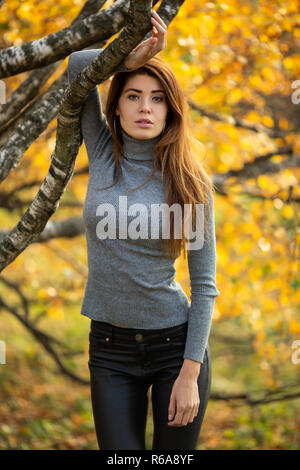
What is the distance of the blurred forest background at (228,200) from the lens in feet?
11.2

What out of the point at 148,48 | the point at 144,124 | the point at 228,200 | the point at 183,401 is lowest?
the point at 183,401

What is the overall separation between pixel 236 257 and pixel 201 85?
1783mm

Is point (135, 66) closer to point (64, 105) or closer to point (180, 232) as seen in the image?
point (64, 105)

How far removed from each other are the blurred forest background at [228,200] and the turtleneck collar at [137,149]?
A: 1.05 m

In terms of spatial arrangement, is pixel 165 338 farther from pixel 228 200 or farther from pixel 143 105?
pixel 228 200

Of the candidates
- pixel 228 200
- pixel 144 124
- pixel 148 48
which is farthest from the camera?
pixel 228 200

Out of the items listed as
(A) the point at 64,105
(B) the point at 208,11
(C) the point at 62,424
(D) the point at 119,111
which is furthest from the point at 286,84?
(C) the point at 62,424

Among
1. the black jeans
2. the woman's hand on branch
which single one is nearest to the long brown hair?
the woman's hand on branch

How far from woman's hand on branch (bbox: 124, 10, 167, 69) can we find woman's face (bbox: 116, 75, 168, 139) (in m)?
0.21

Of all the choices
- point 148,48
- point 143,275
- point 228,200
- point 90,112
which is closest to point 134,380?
point 143,275

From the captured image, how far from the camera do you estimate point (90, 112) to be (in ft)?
6.10

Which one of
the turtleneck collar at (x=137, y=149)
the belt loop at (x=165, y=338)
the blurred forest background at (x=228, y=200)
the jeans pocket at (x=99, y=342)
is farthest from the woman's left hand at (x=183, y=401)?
the blurred forest background at (x=228, y=200)

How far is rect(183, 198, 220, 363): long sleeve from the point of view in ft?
6.01

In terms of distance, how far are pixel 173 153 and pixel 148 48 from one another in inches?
15.5
